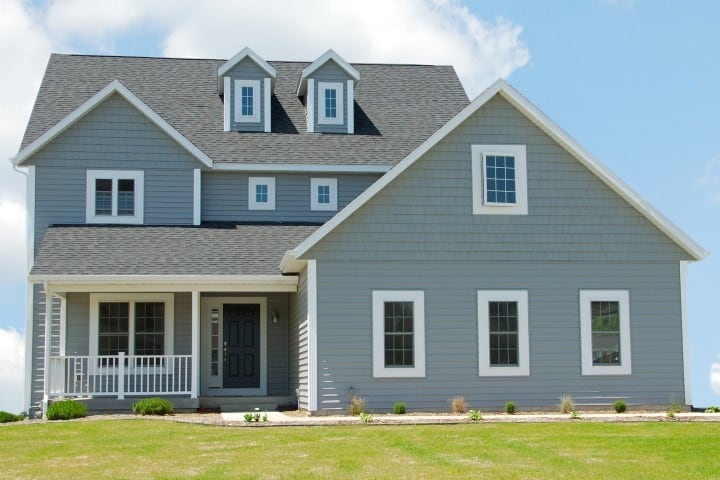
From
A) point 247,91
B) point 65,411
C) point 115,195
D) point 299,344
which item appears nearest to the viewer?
point 65,411

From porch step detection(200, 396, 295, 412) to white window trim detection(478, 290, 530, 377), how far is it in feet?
16.0

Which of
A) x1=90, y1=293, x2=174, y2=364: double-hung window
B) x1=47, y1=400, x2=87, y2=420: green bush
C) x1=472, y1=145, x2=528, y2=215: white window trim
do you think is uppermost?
x1=472, y1=145, x2=528, y2=215: white window trim

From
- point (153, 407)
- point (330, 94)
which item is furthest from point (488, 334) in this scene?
point (330, 94)

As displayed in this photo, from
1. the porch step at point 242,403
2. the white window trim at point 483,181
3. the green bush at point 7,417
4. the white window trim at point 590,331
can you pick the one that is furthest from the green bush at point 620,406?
the green bush at point 7,417

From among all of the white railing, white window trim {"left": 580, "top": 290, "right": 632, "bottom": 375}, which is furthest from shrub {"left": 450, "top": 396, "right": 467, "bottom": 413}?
the white railing

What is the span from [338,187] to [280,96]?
3.89 meters

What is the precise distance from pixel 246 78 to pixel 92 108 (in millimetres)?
4207

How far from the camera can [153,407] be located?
70.0ft

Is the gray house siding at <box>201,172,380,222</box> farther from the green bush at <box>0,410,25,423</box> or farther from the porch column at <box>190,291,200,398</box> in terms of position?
the green bush at <box>0,410,25,423</box>

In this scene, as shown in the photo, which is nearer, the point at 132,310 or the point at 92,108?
the point at 132,310

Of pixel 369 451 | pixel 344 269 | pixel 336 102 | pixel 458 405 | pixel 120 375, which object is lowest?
pixel 369 451

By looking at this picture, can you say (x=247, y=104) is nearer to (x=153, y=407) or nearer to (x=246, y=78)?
(x=246, y=78)

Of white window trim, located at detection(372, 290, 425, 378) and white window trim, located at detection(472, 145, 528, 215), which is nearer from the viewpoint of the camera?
white window trim, located at detection(372, 290, 425, 378)

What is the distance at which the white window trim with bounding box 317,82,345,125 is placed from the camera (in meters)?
27.5
